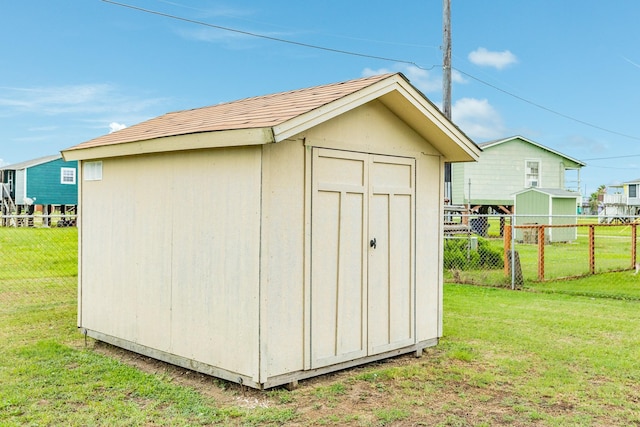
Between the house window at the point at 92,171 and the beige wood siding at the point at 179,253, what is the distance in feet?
0.26

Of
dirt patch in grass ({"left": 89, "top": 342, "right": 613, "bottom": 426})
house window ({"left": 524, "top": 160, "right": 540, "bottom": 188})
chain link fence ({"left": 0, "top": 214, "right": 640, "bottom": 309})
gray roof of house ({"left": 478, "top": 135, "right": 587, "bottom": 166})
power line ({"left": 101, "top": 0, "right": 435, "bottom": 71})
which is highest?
power line ({"left": 101, "top": 0, "right": 435, "bottom": 71})

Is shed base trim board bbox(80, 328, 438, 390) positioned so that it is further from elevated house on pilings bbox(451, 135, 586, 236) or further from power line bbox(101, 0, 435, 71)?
elevated house on pilings bbox(451, 135, 586, 236)

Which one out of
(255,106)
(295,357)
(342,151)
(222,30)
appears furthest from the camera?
(222,30)

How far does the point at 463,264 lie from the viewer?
12.6m

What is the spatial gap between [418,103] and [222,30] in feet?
31.8

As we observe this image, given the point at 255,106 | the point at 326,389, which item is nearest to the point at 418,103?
the point at 255,106

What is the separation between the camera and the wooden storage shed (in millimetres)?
4641

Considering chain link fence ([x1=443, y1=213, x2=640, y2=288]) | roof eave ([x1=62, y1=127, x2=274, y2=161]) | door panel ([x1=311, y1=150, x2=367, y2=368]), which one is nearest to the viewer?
roof eave ([x1=62, y1=127, x2=274, y2=161])

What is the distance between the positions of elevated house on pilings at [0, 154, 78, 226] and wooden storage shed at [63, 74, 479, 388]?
28069 millimetres

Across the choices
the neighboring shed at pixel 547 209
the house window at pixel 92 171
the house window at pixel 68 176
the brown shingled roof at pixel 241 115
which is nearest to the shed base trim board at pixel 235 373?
the house window at pixel 92 171

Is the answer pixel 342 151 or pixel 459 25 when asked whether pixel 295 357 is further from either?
pixel 459 25

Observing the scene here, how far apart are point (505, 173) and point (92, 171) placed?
22.8 meters

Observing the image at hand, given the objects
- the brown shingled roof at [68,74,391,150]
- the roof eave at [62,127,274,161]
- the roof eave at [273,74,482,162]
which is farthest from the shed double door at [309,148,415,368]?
the roof eave at [62,127,274,161]

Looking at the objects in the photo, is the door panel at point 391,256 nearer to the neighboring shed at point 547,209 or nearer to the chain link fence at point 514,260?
the chain link fence at point 514,260
